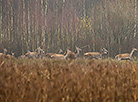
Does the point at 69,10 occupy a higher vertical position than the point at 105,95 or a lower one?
higher

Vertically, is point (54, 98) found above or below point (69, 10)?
below

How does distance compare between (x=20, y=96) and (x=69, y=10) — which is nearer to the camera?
(x=20, y=96)

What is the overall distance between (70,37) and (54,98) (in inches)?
702

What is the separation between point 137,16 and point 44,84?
18037 mm

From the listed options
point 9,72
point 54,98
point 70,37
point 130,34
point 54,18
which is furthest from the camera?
point 54,18

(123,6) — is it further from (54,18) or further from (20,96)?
(20,96)

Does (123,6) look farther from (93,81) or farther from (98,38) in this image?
(93,81)

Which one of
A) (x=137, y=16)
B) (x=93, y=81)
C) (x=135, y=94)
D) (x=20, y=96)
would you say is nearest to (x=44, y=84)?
(x=20, y=96)

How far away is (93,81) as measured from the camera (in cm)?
432

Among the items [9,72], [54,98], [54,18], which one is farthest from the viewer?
[54,18]

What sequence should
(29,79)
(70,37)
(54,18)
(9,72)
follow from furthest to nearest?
(54,18)
(70,37)
(9,72)
(29,79)

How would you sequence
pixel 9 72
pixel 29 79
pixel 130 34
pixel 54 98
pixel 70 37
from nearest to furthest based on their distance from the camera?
1. pixel 54 98
2. pixel 29 79
3. pixel 9 72
4. pixel 130 34
5. pixel 70 37

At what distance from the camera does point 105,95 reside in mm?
3756

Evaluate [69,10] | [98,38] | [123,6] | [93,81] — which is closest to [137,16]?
[123,6]
